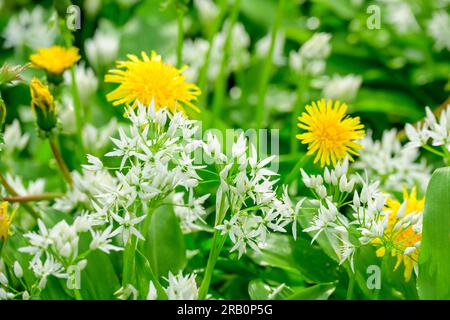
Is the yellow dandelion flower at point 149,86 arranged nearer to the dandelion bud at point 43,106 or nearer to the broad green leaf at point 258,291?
the dandelion bud at point 43,106

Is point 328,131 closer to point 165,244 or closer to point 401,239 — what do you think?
point 401,239

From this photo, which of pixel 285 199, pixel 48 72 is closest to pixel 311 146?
pixel 285 199

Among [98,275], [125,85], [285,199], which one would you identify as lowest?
[98,275]

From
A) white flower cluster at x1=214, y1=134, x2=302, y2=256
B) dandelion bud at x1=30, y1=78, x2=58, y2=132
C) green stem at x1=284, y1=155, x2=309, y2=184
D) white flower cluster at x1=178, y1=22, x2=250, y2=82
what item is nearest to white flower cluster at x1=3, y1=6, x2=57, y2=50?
white flower cluster at x1=178, y1=22, x2=250, y2=82

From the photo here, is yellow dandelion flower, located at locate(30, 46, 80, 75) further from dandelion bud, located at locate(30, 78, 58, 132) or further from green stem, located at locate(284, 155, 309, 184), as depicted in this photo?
green stem, located at locate(284, 155, 309, 184)

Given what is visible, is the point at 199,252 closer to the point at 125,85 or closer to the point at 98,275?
the point at 98,275

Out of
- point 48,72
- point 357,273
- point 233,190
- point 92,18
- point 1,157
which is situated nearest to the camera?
point 233,190

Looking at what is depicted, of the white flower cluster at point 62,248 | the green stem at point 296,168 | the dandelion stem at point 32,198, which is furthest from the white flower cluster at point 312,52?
the white flower cluster at point 62,248
